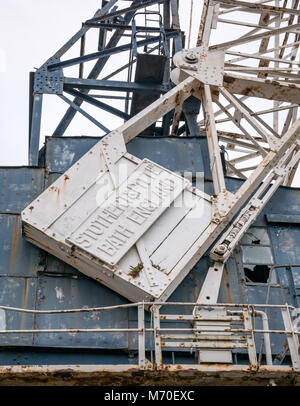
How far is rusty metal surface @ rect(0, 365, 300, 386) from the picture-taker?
10578 millimetres

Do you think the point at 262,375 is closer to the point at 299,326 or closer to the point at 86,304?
the point at 299,326

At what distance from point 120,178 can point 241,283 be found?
10.5 ft

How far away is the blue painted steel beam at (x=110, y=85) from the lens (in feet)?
58.7

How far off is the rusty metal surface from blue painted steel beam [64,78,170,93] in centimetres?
909

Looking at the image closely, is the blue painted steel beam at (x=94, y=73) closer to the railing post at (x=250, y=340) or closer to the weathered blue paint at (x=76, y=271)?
the weathered blue paint at (x=76, y=271)

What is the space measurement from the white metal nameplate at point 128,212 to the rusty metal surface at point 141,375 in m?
2.78

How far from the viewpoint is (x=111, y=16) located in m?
19.5

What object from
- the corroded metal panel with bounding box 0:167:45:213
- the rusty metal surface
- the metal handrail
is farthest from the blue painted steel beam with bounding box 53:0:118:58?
the rusty metal surface

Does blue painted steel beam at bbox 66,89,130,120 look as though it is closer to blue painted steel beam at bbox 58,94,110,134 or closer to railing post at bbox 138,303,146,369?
blue painted steel beam at bbox 58,94,110,134

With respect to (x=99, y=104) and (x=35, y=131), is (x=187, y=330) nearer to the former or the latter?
(x=35, y=131)

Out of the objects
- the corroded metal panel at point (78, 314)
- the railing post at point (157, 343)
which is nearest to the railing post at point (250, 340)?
the railing post at point (157, 343)

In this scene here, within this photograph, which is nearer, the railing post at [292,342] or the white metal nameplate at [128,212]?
the railing post at [292,342]

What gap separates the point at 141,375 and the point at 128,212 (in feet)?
13.0
